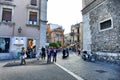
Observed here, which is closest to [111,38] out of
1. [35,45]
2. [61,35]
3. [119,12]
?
[119,12]

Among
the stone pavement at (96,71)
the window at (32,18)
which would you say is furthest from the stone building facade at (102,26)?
the window at (32,18)

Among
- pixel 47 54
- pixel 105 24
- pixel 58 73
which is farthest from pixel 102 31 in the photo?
pixel 58 73

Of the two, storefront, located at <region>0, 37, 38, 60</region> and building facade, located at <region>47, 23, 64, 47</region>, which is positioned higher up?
building facade, located at <region>47, 23, 64, 47</region>

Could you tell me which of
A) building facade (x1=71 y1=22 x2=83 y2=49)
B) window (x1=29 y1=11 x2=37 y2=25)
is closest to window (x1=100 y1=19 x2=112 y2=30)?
window (x1=29 y1=11 x2=37 y2=25)

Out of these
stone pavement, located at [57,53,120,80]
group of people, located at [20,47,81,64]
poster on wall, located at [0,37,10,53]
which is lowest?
stone pavement, located at [57,53,120,80]

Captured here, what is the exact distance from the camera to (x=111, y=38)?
506 inches

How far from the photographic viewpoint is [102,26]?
47.8ft

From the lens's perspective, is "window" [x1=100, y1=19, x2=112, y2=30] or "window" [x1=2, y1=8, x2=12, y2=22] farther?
"window" [x1=2, y1=8, x2=12, y2=22]

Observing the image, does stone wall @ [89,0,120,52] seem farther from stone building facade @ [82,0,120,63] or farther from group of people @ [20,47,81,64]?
group of people @ [20,47,81,64]

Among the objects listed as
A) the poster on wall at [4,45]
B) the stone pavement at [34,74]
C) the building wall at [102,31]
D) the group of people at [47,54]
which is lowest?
the stone pavement at [34,74]

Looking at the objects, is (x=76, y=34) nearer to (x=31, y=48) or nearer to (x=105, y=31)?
(x=31, y=48)

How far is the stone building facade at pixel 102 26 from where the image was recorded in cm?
1230

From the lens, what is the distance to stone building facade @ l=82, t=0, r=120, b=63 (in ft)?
40.3

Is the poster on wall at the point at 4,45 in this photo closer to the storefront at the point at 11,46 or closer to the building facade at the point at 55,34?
the storefront at the point at 11,46
